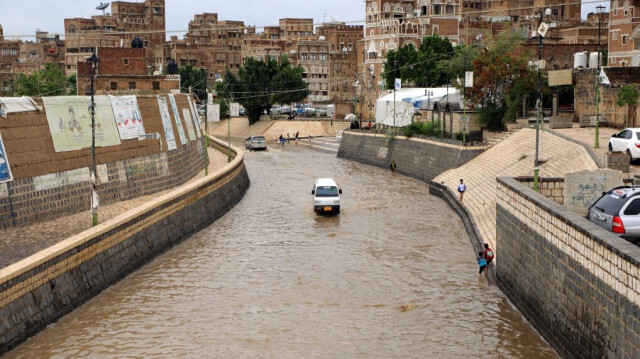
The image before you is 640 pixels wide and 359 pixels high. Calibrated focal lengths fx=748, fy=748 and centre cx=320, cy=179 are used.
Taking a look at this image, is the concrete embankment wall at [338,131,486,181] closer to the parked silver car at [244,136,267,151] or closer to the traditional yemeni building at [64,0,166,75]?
the parked silver car at [244,136,267,151]

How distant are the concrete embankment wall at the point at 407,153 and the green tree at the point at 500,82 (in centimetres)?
478

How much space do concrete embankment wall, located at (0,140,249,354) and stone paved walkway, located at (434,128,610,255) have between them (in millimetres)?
13288

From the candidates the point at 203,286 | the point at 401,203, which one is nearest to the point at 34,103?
the point at 203,286

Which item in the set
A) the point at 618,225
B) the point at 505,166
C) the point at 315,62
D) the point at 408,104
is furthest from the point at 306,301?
the point at 315,62

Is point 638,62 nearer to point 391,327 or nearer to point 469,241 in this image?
point 469,241

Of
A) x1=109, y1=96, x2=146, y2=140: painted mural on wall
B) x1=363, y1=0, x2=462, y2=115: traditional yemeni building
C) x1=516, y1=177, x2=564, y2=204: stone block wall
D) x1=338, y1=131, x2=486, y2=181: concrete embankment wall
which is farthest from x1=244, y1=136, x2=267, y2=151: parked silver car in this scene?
x1=516, y1=177, x2=564, y2=204: stone block wall

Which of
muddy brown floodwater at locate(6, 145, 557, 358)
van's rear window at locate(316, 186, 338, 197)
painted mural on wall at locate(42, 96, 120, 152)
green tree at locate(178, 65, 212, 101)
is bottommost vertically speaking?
muddy brown floodwater at locate(6, 145, 557, 358)

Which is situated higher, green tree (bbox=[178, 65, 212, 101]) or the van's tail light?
green tree (bbox=[178, 65, 212, 101])

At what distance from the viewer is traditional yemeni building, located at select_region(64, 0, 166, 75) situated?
140875 millimetres

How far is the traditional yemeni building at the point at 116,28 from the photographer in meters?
141

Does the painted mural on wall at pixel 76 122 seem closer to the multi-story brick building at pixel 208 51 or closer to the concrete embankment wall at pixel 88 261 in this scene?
the concrete embankment wall at pixel 88 261

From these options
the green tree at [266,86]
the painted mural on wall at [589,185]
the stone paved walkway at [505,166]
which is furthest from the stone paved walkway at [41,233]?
the green tree at [266,86]

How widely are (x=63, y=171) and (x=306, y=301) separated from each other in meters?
12.2

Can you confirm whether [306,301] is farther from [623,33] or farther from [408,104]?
[623,33]
